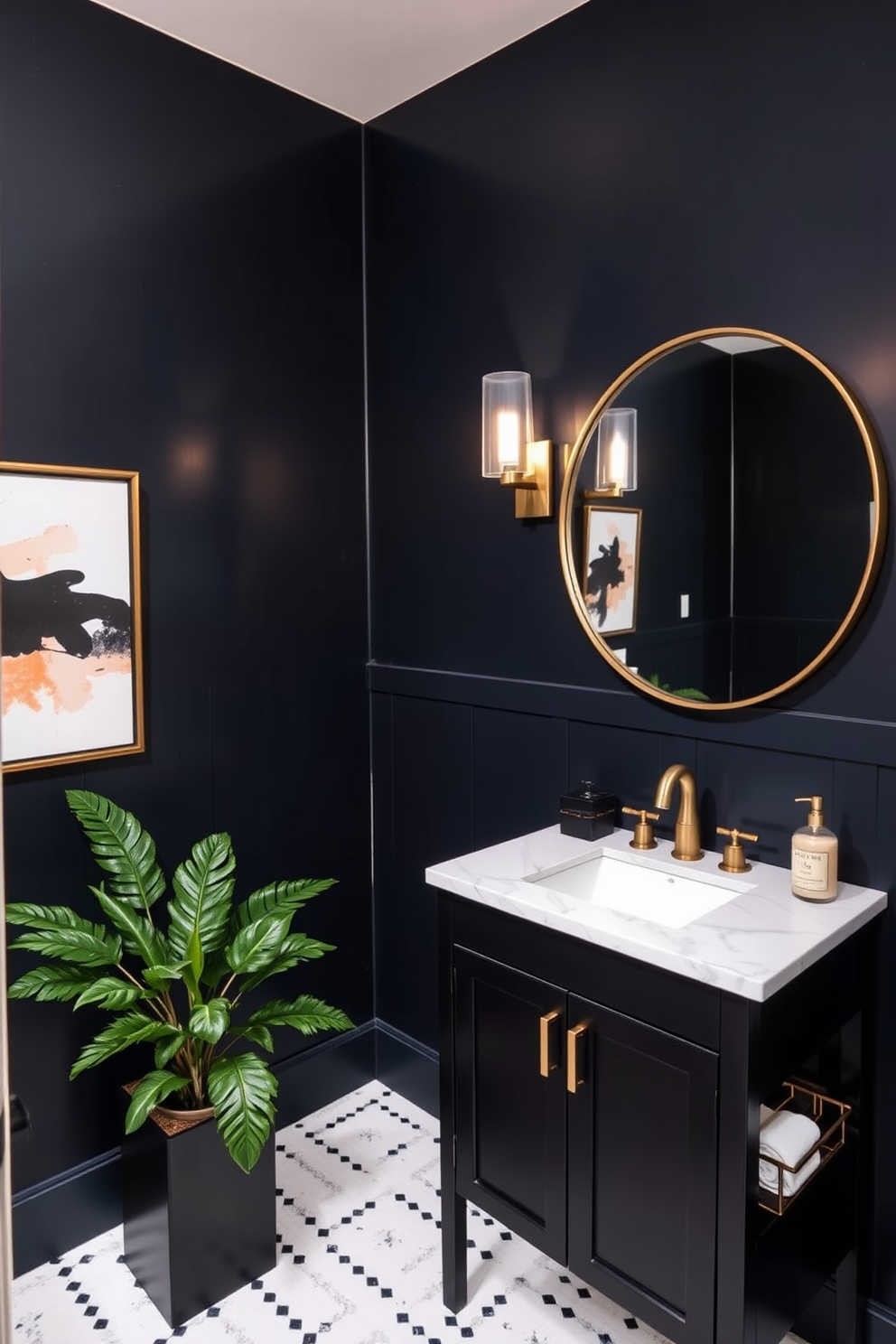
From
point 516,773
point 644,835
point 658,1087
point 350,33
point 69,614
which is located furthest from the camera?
point 516,773

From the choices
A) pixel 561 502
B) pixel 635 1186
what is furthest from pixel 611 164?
pixel 635 1186

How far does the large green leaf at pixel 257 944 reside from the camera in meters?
1.91

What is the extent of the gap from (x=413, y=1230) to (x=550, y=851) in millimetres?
933

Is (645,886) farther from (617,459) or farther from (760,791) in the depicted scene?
(617,459)

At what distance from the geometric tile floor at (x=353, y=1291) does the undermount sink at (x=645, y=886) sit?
797 millimetres

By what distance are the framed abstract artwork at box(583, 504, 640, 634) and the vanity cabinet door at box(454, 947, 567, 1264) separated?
0.75 meters

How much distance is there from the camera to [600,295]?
2.03 metres

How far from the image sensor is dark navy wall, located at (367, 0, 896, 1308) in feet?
5.43

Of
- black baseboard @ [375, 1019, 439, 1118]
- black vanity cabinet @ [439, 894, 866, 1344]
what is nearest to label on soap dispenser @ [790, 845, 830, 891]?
black vanity cabinet @ [439, 894, 866, 1344]

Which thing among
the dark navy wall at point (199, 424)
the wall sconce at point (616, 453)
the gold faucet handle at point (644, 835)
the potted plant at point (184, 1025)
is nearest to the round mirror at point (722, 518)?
the wall sconce at point (616, 453)

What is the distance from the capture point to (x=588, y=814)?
6.48ft

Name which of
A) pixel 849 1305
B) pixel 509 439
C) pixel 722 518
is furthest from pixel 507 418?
pixel 849 1305

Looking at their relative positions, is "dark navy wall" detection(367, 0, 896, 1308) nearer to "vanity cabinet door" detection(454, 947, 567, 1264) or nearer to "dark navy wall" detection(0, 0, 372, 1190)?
"dark navy wall" detection(0, 0, 372, 1190)

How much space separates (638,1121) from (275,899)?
913 mm
